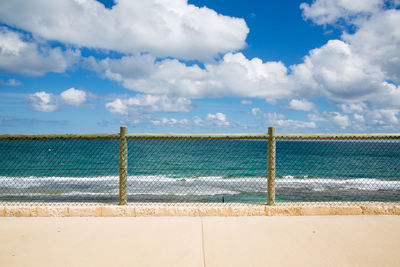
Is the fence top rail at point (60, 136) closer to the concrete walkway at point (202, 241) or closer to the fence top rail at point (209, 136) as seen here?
the fence top rail at point (209, 136)

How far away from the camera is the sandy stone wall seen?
4098 mm

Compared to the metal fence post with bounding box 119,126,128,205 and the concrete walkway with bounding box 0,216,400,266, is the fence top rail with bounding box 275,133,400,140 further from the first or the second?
the metal fence post with bounding box 119,126,128,205

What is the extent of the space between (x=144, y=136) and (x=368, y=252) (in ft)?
10.8

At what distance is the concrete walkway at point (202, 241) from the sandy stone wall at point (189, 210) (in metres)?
0.13

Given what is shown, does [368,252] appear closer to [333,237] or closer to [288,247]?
[333,237]

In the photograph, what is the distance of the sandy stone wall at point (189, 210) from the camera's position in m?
4.10

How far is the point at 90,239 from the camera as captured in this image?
3.18m

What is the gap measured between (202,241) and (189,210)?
101 cm

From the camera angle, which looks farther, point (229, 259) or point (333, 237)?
point (333, 237)

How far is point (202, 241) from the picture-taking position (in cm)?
311

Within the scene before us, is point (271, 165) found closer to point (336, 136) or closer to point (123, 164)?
point (336, 136)

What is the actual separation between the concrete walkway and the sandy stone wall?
13cm

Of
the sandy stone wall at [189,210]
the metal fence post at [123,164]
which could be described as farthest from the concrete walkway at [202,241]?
the metal fence post at [123,164]

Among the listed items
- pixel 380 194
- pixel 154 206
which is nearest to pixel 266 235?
pixel 154 206
